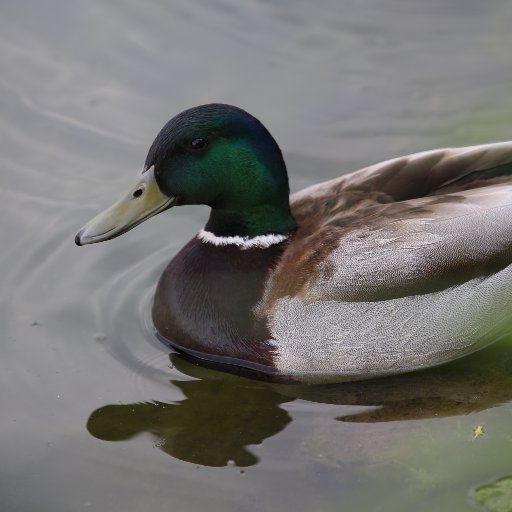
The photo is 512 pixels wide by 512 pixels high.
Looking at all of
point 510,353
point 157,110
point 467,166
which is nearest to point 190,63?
point 157,110

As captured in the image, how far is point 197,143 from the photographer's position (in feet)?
21.9

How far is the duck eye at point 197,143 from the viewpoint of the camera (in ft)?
21.9

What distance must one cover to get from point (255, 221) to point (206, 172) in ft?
1.38

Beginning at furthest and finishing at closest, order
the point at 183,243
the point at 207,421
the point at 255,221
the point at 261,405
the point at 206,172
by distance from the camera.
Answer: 1. the point at 183,243
2. the point at 255,221
3. the point at 206,172
4. the point at 261,405
5. the point at 207,421

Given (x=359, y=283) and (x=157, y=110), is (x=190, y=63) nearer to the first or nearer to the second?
(x=157, y=110)

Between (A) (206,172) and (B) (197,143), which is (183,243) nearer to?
(A) (206,172)

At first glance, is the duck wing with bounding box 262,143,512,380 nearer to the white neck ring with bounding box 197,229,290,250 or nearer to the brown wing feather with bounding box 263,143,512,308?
the brown wing feather with bounding box 263,143,512,308

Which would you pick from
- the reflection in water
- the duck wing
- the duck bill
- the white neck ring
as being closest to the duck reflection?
the reflection in water

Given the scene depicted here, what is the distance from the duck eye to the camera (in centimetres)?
667

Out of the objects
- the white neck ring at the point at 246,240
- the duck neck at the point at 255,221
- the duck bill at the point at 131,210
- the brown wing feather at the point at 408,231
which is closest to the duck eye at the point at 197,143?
the duck bill at the point at 131,210

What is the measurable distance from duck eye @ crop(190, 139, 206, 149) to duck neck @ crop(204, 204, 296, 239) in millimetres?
438

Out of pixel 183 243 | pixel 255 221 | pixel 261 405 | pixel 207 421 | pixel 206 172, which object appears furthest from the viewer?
pixel 183 243


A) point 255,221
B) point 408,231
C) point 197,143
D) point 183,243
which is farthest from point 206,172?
point 183,243

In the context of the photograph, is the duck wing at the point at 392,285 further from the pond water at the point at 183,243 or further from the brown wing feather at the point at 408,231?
the pond water at the point at 183,243
